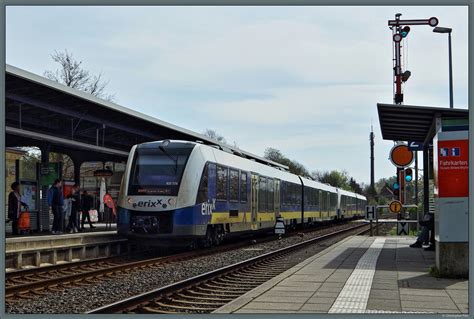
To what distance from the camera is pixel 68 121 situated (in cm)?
2177

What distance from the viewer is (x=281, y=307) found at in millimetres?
9211

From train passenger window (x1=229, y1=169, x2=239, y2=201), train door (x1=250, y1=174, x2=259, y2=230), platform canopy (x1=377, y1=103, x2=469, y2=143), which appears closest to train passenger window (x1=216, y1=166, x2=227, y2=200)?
train passenger window (x1=229, y1=169, x2=239, y2=201)

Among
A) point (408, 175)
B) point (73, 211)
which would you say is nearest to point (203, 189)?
point (73, 211)

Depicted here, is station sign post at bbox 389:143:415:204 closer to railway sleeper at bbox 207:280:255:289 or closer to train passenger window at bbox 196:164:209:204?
train passenger window at bbox 196:164:209:204

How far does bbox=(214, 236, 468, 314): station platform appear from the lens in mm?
9133

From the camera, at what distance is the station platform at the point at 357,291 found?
9.13 meters

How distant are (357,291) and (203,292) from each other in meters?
2.59

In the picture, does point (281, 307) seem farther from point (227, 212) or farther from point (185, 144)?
point (227, 212)

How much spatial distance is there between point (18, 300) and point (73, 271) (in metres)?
3.99

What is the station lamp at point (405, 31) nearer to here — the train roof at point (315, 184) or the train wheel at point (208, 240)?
the train wheel at point (208, 240)

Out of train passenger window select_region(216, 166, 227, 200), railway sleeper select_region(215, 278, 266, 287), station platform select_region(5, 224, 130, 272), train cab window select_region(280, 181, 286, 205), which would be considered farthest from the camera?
train cab window select_region(280, 181, 286, 205)

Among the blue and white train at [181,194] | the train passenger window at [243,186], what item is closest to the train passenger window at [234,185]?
the blue and white train at [181,194]

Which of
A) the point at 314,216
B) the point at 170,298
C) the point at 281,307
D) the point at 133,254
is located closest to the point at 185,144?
the point at 133,254

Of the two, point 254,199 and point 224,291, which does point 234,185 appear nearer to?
point 254,199
